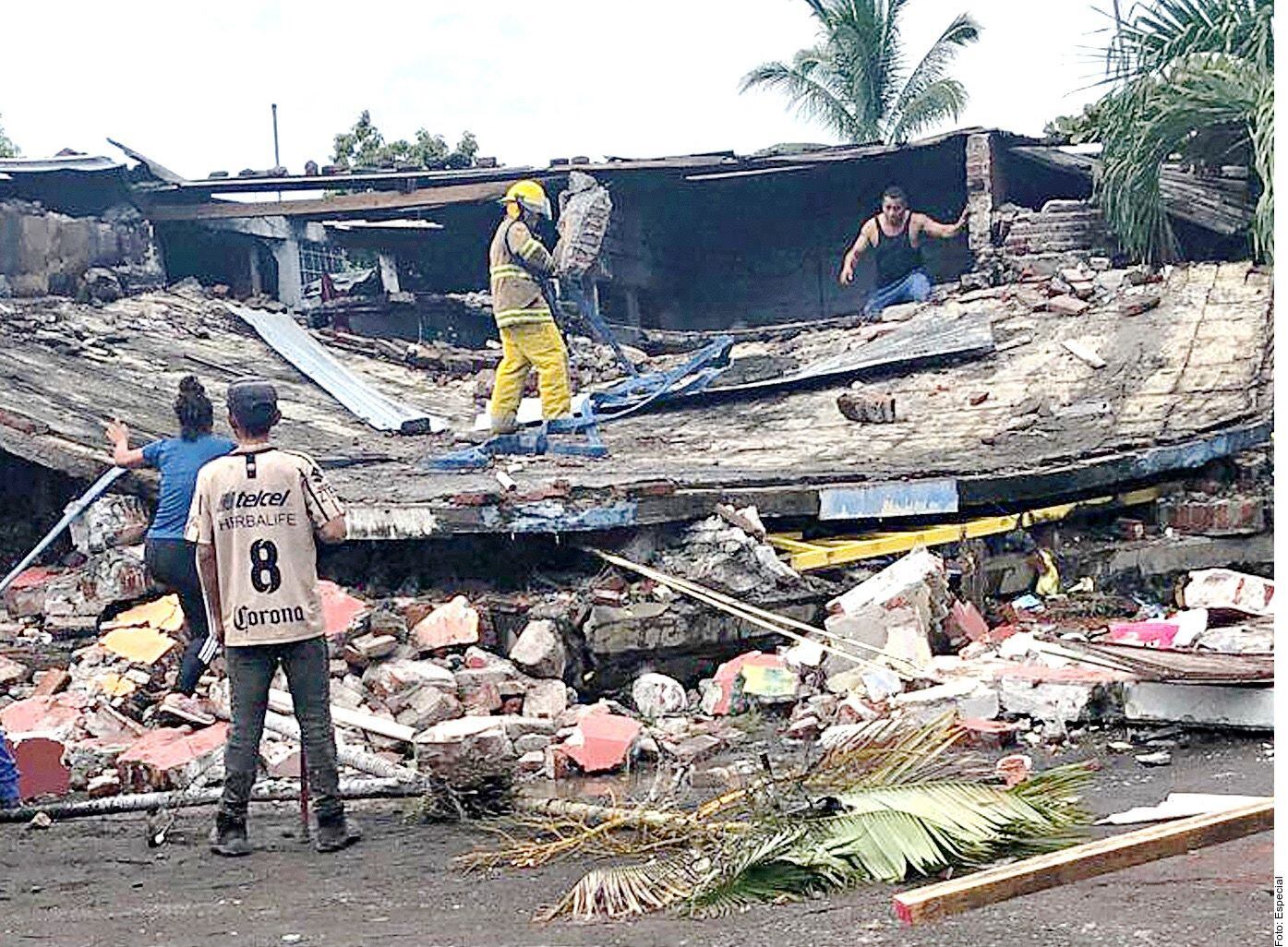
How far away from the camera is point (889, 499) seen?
308 inches

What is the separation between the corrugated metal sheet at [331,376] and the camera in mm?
12536

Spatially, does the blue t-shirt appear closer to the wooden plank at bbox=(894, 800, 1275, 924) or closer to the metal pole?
the metal pole

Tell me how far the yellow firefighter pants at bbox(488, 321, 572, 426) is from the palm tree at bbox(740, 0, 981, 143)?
1741 centimetres

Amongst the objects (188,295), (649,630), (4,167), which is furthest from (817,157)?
(649,630)

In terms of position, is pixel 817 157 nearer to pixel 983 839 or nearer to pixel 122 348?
pixel 122 348

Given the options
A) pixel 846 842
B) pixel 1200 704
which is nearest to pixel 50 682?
pixel 846 842

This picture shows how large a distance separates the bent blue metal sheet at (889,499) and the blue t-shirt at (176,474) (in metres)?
3.11

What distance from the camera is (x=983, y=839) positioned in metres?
3.42

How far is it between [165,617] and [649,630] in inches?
87.7

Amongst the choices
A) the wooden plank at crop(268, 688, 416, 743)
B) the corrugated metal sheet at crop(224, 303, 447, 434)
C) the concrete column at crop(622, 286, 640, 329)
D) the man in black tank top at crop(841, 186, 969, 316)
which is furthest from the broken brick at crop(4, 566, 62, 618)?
the concrete column at crop(622, 286, 640, 329)

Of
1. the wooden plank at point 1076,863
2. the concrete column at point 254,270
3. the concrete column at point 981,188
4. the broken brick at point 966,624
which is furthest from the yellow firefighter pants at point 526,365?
the concrete column at point 254,270

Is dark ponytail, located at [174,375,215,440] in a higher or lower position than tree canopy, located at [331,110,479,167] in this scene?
lower

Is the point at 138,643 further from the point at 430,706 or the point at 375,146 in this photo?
the point at 375,146

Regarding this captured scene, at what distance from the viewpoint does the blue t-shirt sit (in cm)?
600
